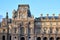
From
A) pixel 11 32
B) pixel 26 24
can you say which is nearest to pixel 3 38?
pixel 11 32

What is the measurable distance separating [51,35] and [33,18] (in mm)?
10107

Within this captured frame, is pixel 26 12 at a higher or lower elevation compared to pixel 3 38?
higher

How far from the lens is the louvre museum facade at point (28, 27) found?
3898 inches

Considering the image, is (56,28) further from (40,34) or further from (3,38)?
(3,38)

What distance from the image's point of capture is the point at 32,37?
9894 centimetres

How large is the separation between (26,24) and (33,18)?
3.79 m

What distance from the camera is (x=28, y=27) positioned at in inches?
3930

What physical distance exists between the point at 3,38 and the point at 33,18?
15.0m

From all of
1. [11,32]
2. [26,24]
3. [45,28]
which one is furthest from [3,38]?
[45,28]

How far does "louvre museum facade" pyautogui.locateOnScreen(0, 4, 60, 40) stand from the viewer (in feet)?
325

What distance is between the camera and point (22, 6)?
103250mm

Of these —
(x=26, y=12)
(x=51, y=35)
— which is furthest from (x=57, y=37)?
(x=26, y=12)

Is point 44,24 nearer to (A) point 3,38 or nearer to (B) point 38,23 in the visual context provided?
(B) point 38,23

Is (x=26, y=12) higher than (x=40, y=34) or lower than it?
higher
